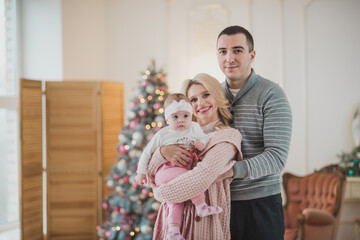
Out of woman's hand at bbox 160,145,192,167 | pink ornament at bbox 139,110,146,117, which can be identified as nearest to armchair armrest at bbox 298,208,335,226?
pink ornament at bbox 139,110,146,117

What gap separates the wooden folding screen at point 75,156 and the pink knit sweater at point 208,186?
2.56 meters

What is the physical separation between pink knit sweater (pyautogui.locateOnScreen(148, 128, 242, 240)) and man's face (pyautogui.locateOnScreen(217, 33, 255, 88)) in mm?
317

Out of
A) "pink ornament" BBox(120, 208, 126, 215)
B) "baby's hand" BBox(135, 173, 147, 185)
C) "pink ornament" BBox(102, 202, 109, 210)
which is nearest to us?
"baby's hand" BBox(135, 173, 147, 185)

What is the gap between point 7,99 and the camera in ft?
14.0

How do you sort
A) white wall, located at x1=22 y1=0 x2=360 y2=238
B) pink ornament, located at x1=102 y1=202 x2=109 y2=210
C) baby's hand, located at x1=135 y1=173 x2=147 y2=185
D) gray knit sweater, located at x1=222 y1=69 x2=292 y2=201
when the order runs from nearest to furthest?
gray knit sweater, located at x1=222 y1=69 x2=292 y2=201 < baby's hand, located at x1=135 y1=173 x2=147 y2=185 < pink ornament, located at x1=102 y1=202 x2=109 y2=210 < white wall, located at x1=22 y1=0 x2=360 y2=238

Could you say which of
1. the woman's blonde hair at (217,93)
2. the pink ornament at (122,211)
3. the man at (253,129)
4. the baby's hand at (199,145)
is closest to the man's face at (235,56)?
the man at (253,129)

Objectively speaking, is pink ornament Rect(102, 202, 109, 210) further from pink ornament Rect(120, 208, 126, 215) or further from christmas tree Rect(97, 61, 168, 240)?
pink ornament Rect(120, 208, 126, 215)

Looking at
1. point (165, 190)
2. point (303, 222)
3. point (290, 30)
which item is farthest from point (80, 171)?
point (290, 30)

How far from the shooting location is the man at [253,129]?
177 centimetres

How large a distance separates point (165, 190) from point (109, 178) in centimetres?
252

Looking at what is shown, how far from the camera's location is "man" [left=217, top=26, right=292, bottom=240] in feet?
5.81

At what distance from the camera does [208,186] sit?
163cm

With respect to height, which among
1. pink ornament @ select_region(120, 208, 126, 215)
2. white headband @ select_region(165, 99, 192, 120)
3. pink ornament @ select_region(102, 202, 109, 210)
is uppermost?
white headband @ select_region(165, 99, 192, 120)

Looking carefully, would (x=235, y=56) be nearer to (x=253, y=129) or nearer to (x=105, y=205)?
(x=253, y=129)
